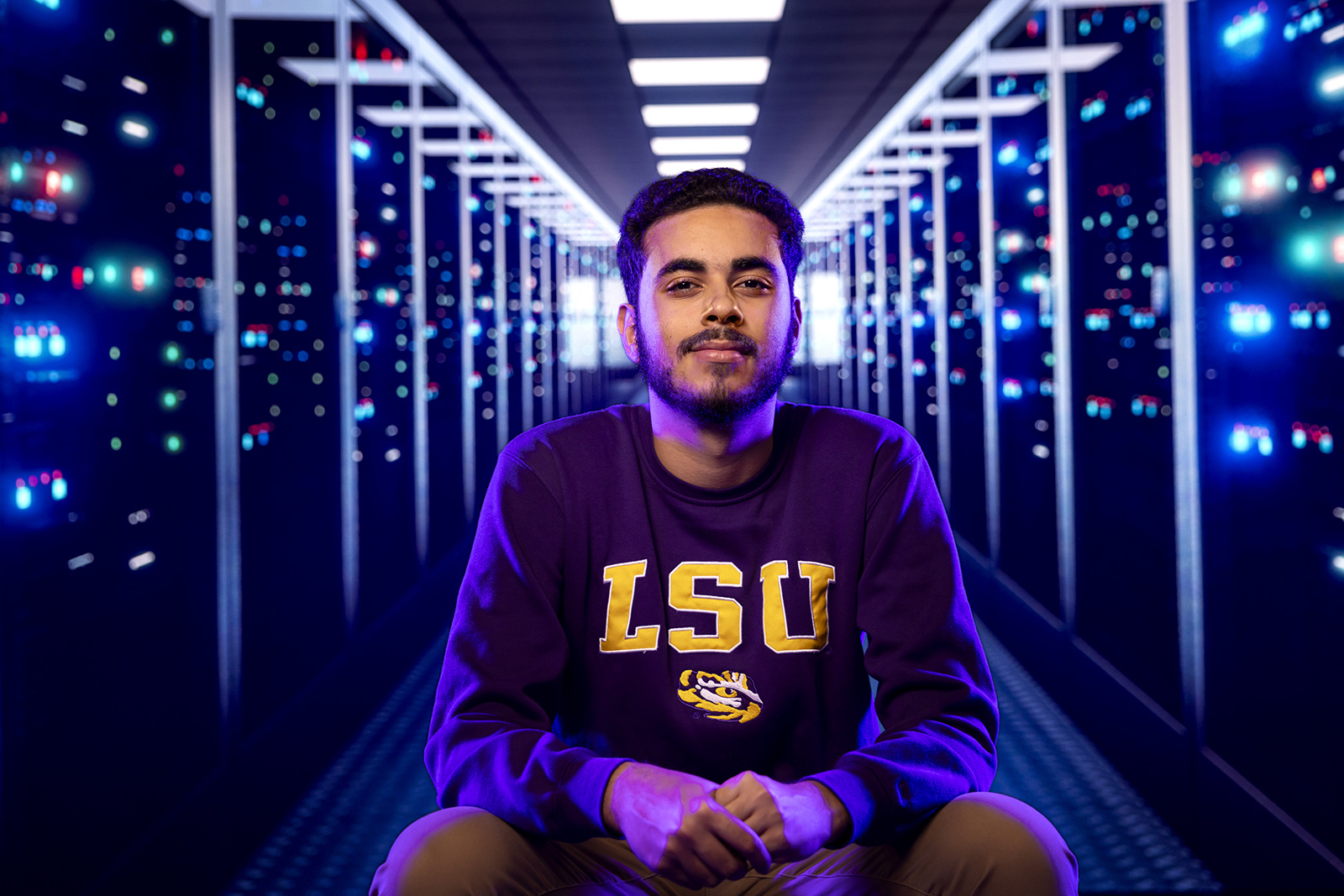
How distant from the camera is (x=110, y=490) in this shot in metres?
1.88

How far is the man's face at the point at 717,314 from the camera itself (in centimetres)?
131

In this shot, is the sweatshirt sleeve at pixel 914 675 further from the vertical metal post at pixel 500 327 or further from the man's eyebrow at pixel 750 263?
the vertical metal post at pixel 500 327

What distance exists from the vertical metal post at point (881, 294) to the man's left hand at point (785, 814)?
6304 millimetres

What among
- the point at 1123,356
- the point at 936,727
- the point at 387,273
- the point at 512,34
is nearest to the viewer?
the point at 936,727

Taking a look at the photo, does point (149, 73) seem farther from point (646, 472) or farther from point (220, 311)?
point (646, 472)

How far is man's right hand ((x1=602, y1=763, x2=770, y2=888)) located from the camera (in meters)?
0.97

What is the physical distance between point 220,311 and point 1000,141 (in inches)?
133

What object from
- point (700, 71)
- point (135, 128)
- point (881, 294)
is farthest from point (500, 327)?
point (135, 128)

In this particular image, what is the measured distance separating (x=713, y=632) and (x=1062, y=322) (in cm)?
261

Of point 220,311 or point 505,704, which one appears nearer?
point 505,704

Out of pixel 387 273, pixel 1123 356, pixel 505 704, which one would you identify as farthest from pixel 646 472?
pixel 387 273

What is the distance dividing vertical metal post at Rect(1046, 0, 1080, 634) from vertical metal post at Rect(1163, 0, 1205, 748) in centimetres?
90

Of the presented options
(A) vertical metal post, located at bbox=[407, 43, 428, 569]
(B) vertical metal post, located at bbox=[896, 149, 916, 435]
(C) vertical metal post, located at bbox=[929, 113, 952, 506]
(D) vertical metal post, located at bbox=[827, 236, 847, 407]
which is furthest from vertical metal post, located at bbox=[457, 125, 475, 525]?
(D) vertical metal post, located at bbox=[827, 236, 847, 407]

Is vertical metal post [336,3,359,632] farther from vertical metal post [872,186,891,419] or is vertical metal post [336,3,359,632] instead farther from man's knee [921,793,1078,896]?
vertical metal post [872,186,891,419]
